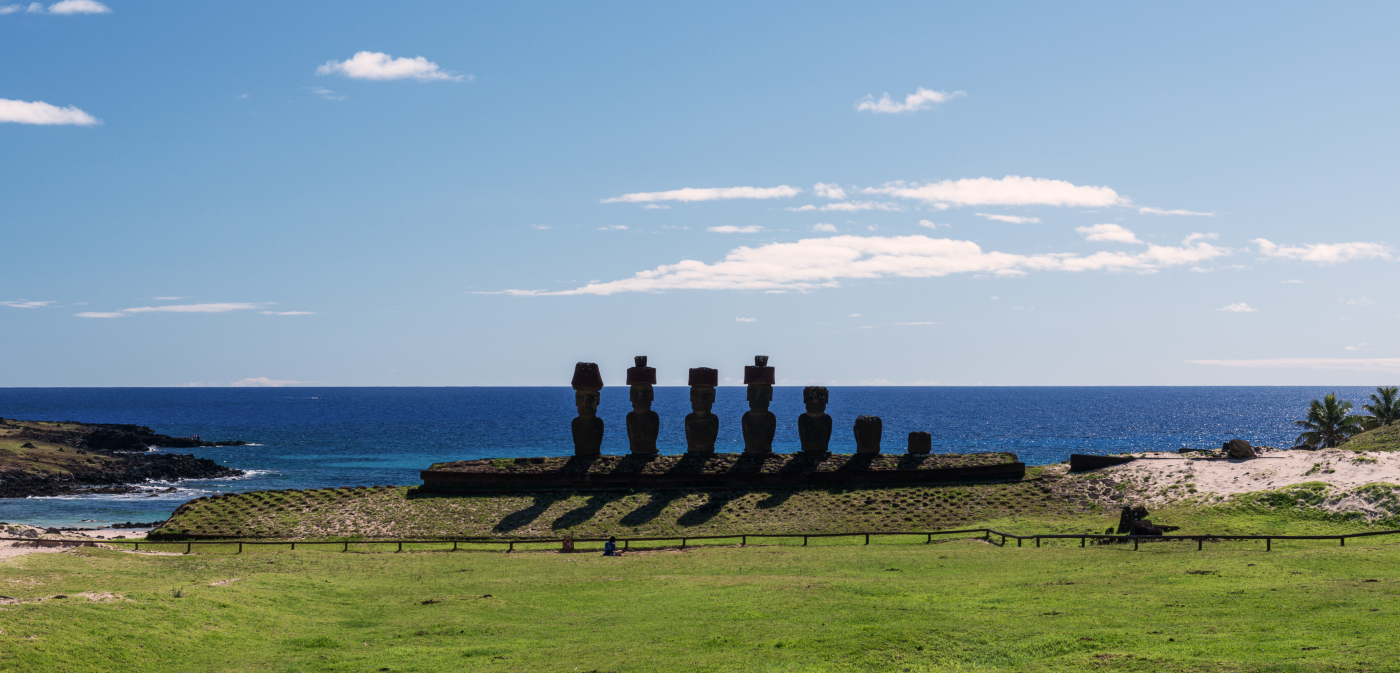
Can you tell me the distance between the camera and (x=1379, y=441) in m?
59.5

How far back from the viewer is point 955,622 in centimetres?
2409

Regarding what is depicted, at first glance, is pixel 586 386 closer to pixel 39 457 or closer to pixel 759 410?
pixel 759 410

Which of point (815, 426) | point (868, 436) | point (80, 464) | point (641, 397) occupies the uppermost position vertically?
point (641, 397)

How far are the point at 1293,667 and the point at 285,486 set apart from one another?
9453cm

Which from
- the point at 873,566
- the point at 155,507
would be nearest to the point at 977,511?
the point at 873,566

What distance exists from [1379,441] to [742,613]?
168 ft

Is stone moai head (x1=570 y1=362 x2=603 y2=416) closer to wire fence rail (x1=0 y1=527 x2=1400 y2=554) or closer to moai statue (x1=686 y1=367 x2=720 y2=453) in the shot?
moai statue (x1=686 y1=367 x2=720 y2=453)

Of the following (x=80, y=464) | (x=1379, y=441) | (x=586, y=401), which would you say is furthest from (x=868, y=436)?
(x=80, y=464)

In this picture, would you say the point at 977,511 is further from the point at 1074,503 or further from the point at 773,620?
the point at 773,620

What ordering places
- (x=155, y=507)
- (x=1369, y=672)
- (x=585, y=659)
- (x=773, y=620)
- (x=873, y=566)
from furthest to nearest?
(x=155, y=507), (x=873, y=566), (x=773, y=620), (x=585, y=659), (x=1369, y=672)

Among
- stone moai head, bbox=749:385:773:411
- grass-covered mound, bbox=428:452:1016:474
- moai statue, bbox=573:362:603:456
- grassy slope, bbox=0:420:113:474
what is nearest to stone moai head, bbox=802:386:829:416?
stone moai head, bbox=749:385:773:411

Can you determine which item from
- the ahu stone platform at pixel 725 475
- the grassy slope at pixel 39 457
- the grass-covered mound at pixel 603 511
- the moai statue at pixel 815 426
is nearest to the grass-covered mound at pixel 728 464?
the ahu stone platform at pixel 725 475

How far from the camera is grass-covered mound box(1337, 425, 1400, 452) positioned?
55875 millimetres

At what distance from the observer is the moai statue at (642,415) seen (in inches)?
2266
